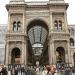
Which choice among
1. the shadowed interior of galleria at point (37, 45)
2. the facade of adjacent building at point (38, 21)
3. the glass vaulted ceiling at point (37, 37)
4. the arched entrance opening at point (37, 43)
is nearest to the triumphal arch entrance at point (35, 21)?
the facade of adjacent building at point (38, 21)

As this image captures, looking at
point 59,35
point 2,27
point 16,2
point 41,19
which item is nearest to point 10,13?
point 16,2

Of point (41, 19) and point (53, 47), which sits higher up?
point (41, 19)

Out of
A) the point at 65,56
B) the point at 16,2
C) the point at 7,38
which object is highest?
the point at 16,2

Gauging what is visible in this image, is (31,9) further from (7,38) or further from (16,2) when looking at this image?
(7,38)

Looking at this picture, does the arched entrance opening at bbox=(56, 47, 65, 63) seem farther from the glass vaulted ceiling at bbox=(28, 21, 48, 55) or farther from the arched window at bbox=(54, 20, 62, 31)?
the glass vaulted ceiling at bbox=(28, 21, 48, 55)

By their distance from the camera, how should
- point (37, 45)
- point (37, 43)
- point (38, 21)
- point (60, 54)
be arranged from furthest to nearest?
1. point (37, 45)
2. point (37, 43)
3. point (60, 54)
4. point (38, 21)

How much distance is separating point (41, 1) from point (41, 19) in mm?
4987

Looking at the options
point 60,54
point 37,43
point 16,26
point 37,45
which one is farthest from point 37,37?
point 16,26

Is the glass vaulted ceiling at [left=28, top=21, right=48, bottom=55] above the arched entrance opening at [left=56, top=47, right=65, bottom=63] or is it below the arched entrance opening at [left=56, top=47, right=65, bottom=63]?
above

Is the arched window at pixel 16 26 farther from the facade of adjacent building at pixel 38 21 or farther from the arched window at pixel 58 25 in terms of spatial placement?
the arched window at pixel 58 25

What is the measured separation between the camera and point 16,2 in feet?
203

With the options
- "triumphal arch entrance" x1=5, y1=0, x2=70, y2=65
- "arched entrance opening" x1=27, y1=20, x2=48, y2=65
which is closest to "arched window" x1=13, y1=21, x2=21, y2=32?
"triumphal arch entrance" x1=5, y1=0, x2=70, y2=65

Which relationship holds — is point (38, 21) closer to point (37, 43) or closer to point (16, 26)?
point (16, 26)

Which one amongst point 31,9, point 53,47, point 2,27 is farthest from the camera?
point 2,27
